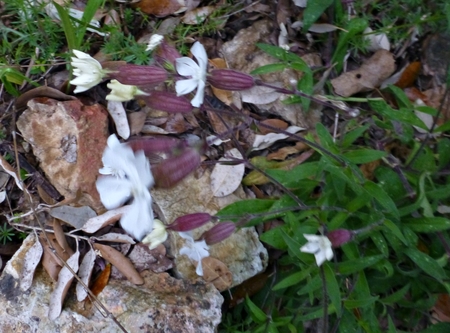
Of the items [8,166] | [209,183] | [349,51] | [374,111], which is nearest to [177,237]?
[209,183]

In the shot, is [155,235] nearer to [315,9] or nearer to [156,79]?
[156,79]

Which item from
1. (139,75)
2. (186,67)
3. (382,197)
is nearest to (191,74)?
(186,67)

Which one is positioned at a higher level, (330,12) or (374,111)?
(330,12)

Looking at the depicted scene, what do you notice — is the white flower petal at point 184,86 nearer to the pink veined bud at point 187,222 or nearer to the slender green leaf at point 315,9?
the pink veined bud at point 187,222

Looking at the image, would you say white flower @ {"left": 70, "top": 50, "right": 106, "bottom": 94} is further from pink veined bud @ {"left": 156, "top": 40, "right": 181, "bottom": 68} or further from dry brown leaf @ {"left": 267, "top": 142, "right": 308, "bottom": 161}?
dry brown leaf @ {"left": 267, "top": 142, "right": 308, "bottom": 161}

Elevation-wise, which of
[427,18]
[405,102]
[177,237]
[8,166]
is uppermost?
[427,18]

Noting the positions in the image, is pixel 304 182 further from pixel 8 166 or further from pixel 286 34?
pixel 8 166
